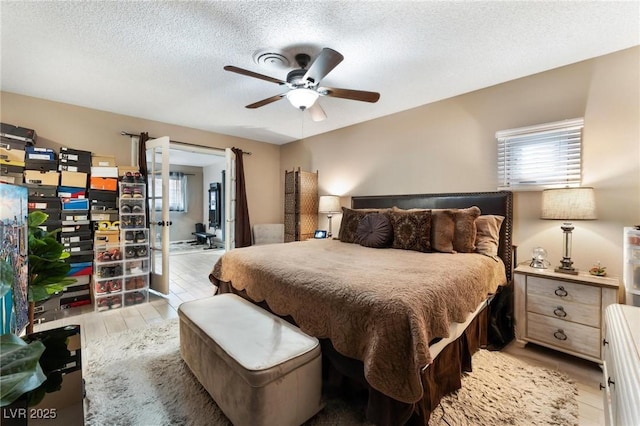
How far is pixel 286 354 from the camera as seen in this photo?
1.34 meters

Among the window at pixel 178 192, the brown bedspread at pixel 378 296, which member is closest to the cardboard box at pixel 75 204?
the brown bedspread at pixel 378 296

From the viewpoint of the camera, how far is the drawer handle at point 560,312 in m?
2.07

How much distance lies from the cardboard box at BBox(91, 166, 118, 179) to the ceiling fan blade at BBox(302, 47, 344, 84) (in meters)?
2.85

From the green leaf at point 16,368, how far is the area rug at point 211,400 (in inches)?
49.2

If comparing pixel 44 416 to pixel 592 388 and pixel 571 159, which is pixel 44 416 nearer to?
pixel 592 388

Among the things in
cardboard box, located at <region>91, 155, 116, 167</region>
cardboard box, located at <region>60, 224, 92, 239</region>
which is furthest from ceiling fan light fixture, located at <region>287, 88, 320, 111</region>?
cardboard box, located at <region>60, 224, 92, 239</region>

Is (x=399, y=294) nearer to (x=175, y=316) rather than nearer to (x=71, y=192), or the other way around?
(x=175, y=316)

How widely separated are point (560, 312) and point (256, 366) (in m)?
2.35

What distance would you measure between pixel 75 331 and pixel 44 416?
13.9 inches

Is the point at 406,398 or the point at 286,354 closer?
the point at 406,398

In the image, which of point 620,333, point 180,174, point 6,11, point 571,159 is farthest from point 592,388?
point 180,174

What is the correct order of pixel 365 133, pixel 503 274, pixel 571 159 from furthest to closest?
pixel 365 133 < pixel 503 274 < pixel 571 159

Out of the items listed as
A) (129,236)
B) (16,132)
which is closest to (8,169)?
(16,132)

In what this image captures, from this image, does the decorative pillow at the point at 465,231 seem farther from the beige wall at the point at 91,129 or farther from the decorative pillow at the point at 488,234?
the beige wall at the point at 91,129
